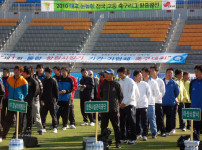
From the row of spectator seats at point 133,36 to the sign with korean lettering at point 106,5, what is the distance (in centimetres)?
124

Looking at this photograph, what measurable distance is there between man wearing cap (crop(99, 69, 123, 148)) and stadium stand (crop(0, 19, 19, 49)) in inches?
1095

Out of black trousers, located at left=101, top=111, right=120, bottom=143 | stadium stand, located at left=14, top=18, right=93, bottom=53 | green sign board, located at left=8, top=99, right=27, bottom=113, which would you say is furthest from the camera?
stadium stand, located at left=14, top=18, right=93, bottom=53

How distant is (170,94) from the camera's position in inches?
536

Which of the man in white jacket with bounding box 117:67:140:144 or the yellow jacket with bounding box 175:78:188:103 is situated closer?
the man in white jacket with bounding box 117:67:140:144

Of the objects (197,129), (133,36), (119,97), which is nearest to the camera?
(197,129)

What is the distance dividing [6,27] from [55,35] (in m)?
4.80

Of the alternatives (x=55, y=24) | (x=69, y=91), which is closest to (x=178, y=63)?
(x=55, y=24)

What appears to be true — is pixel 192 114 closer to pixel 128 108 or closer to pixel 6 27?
pixel 128 108

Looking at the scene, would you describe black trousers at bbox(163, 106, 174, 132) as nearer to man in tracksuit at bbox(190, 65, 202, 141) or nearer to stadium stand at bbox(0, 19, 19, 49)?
man in tracksuit at bbox(190, 65, 202, 141)

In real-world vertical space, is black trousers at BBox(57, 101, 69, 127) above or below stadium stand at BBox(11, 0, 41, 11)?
below

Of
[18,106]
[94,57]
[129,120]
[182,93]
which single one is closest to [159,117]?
[182,93]

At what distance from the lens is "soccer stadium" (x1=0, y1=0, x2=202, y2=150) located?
3406 cm

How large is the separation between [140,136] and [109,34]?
25.4m

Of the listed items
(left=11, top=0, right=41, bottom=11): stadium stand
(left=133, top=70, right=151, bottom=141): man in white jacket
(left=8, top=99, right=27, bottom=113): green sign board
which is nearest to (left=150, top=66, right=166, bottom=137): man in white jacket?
(left=133, top=70, right=151, bottom=141): man in white jacket
